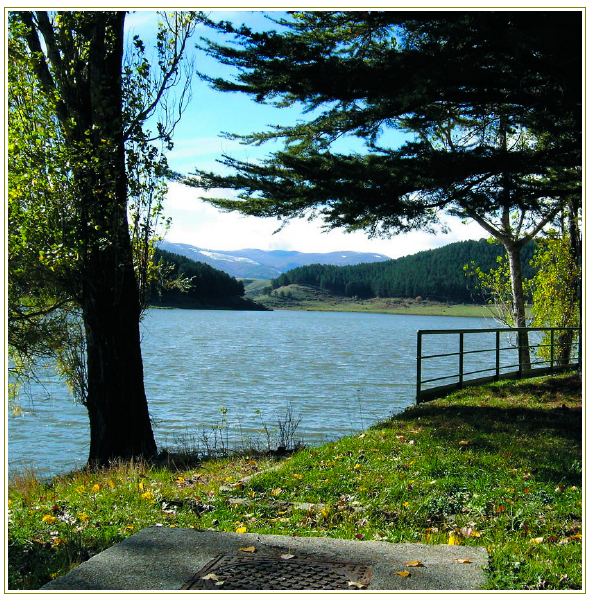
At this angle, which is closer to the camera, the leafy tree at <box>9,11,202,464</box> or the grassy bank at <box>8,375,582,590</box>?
the grassy bank at <box>8,375,582,590</box>

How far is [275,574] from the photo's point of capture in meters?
4.25

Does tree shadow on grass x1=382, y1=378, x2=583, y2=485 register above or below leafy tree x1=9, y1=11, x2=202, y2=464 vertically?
below

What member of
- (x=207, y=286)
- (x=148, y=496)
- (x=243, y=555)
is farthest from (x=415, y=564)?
(x=207, y=286)

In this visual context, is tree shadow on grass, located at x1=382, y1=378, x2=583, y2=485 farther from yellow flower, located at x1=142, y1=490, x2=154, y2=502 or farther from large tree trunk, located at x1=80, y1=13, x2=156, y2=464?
large tree trunk, located at x1=80, y1=13, x2=156, y2=464

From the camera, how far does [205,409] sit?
20.6 metres

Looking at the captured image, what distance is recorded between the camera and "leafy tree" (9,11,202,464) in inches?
398

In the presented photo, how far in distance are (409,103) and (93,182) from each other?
207 inches

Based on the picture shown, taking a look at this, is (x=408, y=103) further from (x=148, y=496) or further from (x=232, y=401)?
(x=232, y=401)

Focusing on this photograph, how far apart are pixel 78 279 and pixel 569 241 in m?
16.3

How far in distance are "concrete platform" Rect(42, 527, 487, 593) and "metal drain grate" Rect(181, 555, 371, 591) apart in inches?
1.9

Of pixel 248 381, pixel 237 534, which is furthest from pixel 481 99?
pixel 248 381

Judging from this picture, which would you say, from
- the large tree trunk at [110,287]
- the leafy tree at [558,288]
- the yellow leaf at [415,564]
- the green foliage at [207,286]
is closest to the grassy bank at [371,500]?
the yellow leaf at [415,564]

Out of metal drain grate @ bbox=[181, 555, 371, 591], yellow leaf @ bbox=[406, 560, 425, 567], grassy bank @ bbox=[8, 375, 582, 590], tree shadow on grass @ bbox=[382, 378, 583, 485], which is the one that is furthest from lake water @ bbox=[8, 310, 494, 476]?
yellow leaf @ bbox=[406, 560, 425, 567]

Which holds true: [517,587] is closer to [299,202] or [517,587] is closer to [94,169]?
A: [299,202]
